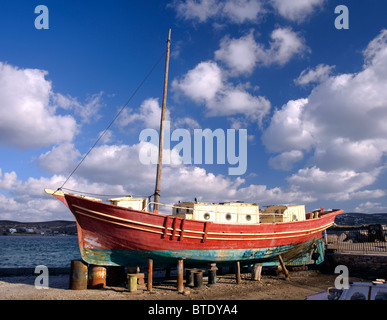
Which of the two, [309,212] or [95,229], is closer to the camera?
[95,229]

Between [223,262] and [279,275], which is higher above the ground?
[223,262]

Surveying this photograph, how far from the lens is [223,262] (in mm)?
19438

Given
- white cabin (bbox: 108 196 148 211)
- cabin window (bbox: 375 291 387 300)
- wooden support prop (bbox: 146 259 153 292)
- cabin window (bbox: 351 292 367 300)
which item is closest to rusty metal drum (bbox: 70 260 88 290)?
wooden support prop (bbox: 146 259 153 292)

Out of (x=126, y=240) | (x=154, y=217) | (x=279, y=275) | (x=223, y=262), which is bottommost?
(x=279, y=275)

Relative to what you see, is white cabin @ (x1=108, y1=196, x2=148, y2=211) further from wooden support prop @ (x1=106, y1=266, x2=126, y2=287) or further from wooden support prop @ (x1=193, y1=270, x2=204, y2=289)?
wooden support prop @ (x1=193, y1=270, x2=204, y2=289)

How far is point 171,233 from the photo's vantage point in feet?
55.1

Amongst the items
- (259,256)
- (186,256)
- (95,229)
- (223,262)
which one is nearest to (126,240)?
(95,229)

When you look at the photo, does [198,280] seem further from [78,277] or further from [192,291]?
[78,277]

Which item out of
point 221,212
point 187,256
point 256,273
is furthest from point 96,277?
point 256,273

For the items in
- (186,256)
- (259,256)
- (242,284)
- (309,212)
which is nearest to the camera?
(186,256)

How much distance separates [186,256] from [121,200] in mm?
5480
